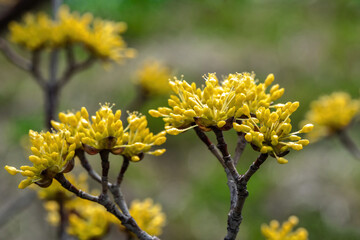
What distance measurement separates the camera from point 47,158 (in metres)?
1.71

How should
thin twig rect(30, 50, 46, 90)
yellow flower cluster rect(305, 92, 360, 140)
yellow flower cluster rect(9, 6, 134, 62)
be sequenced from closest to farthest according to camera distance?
yellow flower cluster rect(9, 6, 134, 62) → thin twig rect(30, 50, 46, 90) → yellow flower cluster rect(305, 92, 360, 140)

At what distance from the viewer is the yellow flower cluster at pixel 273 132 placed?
1.55 meters

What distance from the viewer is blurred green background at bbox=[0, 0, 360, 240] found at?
6344 mm

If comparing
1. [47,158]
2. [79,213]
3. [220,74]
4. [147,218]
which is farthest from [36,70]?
[220,74]

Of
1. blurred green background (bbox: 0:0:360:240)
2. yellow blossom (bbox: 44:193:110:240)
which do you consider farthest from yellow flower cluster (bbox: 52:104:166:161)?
blurred green background (bbox: 0:0:360:240)

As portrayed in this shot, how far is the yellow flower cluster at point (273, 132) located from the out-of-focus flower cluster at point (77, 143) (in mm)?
398

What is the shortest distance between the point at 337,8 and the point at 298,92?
516 centimetres

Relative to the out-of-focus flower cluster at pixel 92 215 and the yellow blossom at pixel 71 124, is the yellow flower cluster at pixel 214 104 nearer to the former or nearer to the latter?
the yellow blossom at pixel 71 124

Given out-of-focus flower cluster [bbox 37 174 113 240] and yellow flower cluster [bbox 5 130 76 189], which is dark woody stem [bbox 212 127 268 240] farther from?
out-of-focus flower cluster [bbox 37 174 113 240]

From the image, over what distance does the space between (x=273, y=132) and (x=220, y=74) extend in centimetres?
852

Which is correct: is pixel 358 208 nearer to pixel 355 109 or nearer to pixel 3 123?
pixel 355 109

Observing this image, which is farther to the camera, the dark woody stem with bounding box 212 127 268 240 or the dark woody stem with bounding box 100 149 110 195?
the dark woody stem with bounding box 100 149 110 195

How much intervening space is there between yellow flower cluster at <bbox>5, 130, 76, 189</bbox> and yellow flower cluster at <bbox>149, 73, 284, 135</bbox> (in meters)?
0.42

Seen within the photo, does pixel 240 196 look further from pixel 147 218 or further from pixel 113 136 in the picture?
pixel 147 218
